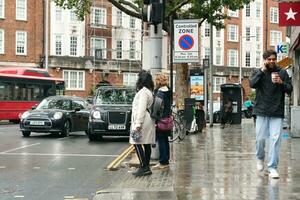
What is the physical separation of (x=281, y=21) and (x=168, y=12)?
12599 mm

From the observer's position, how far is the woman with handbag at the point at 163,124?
10.8 m

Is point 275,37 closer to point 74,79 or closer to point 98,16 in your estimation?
point 98,16

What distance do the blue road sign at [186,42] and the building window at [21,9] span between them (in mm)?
41950

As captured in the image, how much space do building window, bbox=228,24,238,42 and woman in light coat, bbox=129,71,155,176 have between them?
2419 inches

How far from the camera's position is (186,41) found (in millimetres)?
12758

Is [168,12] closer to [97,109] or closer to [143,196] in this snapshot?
[97,109]

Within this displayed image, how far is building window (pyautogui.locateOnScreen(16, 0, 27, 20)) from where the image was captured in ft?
172

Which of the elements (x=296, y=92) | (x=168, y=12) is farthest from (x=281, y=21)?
(x=168, y=12)

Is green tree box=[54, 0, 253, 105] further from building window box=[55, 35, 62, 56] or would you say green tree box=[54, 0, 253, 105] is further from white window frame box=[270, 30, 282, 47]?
white window frame box=[270, 30, 282, 47]

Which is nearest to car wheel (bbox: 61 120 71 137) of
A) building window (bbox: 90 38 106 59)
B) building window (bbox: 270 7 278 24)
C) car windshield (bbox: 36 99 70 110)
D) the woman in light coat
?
car windshield (bbox: 36 99 70 110)

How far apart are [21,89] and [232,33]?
42948 millimetres

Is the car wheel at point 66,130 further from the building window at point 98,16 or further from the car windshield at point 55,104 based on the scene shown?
Answer: the building window at point 98,16

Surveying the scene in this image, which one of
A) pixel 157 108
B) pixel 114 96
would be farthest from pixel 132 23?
pixel 157 108

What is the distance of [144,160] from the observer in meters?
9.97
